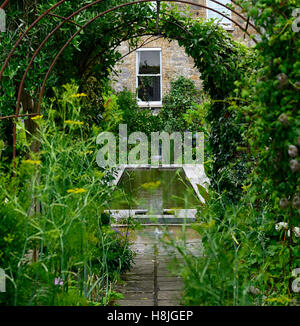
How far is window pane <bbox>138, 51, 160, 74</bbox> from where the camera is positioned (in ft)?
43.3

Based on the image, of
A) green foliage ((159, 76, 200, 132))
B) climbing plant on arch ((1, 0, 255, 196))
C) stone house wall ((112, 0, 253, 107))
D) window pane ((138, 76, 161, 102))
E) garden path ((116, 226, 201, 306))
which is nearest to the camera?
garden path ((116, 226, 201, 306))

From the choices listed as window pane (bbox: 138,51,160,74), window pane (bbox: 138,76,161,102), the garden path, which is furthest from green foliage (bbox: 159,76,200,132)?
the garden path

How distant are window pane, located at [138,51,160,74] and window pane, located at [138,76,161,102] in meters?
0.23

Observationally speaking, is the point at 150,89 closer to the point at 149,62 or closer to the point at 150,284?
the point at 149,62

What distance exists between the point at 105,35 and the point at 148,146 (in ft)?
25.3

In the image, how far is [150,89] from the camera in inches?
518

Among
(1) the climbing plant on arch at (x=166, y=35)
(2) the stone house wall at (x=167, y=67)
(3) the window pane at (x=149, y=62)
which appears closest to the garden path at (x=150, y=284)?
(1) the climbing plant on arch at (x=166, y=35)

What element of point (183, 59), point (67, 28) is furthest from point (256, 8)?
point (183, 59)

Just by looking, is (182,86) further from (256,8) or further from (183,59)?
(256,8)

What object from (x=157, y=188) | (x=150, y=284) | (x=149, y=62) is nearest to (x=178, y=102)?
(x=149, y=62)

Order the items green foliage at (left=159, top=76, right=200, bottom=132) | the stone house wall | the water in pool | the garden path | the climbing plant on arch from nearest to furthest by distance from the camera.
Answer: the garden path
the climbing plant on arch
the water in pool
green foliage at (left=159, top=76, right=200, bottom=132)
the stone house wall

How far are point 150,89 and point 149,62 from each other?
0.79m

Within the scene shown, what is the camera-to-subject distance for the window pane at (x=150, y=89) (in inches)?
517

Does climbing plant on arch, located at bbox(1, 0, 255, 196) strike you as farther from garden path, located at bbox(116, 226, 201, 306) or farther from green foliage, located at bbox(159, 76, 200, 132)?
green foliage, located at bbox(159, 76, 200, 132)
